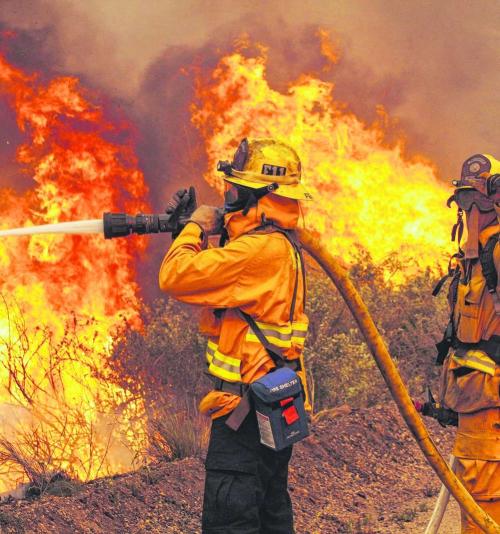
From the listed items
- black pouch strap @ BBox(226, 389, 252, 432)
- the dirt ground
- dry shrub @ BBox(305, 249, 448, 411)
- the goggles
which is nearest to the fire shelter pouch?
black pouch strap @ BBox(226, 389, 252, 432)

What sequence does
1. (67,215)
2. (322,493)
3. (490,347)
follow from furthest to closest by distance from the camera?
(67,215)
(322,493)
(490,347)

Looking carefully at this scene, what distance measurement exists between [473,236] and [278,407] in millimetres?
1613

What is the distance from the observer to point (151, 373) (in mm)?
7781

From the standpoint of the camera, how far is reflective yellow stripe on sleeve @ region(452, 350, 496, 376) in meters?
4.38

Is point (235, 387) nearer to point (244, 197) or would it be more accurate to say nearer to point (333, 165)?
point (244, 197)

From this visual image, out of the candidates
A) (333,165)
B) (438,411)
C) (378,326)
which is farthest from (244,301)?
(333,165)

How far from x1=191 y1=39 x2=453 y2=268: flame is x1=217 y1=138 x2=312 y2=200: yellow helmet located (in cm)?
740

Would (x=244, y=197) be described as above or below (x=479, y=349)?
above

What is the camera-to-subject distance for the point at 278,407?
140 inches

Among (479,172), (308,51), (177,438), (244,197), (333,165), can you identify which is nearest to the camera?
(244,197)

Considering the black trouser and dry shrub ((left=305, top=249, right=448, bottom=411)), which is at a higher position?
dry shrub ((left=305, top=249, right=448, bottom=411))

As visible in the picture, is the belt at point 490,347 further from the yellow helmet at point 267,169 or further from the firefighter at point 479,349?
the yellow helmet at point 267,169

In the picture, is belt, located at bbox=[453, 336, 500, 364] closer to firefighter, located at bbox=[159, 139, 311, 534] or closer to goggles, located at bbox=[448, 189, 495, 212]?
goggles, located at bbox=[448, 189, 495, 212]

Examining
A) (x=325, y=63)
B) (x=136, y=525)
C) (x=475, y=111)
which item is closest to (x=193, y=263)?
(x=136, y=525)
